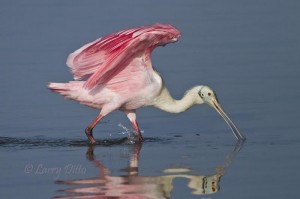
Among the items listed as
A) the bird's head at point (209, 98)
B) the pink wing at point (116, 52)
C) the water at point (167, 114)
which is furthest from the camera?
the bird's head at point (209, 98)

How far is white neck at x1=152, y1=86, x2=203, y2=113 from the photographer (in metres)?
14.7

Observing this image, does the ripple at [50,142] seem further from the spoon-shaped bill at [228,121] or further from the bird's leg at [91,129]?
the spoon-shaped bill at [228,121]

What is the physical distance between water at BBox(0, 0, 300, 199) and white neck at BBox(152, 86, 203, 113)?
26 centimetres

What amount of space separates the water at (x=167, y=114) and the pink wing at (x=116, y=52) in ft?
2.60

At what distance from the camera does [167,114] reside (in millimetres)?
15719

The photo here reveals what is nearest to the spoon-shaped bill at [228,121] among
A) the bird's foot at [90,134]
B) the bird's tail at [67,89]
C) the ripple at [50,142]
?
the ripple at [50,142]

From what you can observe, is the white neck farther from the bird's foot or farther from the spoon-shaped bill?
the bird's foot

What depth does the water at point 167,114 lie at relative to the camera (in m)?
11.9

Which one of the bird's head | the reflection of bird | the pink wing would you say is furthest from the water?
the pink wing

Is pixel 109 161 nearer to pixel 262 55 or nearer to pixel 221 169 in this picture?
pixel 221 169

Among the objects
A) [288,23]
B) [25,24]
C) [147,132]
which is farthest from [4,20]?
[147,132]

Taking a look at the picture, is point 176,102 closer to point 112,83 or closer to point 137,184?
point 112,83

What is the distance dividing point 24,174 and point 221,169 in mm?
2015

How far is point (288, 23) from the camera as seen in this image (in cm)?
1927
